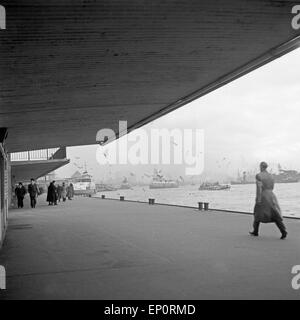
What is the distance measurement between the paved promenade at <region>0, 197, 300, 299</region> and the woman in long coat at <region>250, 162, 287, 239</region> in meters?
0.44

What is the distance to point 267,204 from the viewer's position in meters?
9.49

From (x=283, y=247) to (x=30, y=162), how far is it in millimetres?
27471

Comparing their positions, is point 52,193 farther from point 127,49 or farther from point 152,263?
point 127,49

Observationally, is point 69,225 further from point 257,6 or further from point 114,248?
point 257,6

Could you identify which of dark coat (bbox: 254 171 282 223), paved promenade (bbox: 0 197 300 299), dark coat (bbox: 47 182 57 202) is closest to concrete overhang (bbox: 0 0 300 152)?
dark coat (bbox: 254 171 282 223)

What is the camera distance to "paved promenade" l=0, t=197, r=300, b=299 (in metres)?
5.41

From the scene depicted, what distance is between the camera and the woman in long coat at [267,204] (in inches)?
370

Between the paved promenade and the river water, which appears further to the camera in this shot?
the river water

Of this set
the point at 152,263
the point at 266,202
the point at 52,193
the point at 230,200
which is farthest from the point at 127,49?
the point at 230,200

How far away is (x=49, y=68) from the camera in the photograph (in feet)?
24.1

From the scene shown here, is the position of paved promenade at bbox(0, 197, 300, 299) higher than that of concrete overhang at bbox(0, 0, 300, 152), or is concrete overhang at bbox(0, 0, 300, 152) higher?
concrete overhang at bbox(0, 0, 300, 152)

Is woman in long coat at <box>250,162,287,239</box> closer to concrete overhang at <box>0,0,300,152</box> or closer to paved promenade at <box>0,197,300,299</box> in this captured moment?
paved promenade at <box>0,197,300,299</box>

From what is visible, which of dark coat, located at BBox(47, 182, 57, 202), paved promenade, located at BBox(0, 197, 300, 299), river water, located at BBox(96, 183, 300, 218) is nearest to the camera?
paved promenade, located at BBox(0, 197, 300, 299)
